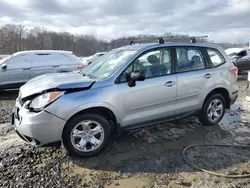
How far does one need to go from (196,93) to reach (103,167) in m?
2.34

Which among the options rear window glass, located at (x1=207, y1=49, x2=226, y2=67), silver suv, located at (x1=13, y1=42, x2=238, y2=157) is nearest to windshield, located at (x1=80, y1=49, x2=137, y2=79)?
silver suv, located at (x1=13, y1=42, x2=238, y2=157)

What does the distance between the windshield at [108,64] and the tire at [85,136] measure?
743 millimetres

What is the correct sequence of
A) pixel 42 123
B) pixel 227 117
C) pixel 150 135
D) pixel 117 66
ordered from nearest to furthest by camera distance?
pixel 42 123 → pixel 117 66 → pixel 150 135 → pixel 227 117

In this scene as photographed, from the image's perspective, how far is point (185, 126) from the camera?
5371mm

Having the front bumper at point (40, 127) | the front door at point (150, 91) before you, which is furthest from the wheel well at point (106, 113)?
the front bumper at point (40, 127)

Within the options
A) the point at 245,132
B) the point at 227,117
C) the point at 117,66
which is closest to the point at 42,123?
the point at 117,66

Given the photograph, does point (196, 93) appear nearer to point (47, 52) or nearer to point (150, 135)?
point (150, 135)

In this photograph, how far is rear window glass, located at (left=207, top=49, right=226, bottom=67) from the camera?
5.15m

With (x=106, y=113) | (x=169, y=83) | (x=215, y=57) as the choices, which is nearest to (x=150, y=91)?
(x=169, y=83)

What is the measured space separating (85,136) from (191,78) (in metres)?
2.25

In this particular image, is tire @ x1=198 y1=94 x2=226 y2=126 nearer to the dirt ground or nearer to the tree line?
the dirt ground

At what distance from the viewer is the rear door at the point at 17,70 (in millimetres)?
9281

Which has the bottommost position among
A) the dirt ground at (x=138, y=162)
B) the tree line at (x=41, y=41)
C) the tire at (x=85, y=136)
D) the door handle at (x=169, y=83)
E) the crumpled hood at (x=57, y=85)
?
A: the dirt ground at (x=138, y=162)

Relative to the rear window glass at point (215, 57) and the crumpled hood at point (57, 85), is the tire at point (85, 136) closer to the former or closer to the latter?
the crumpled hood at point (57, 85)
